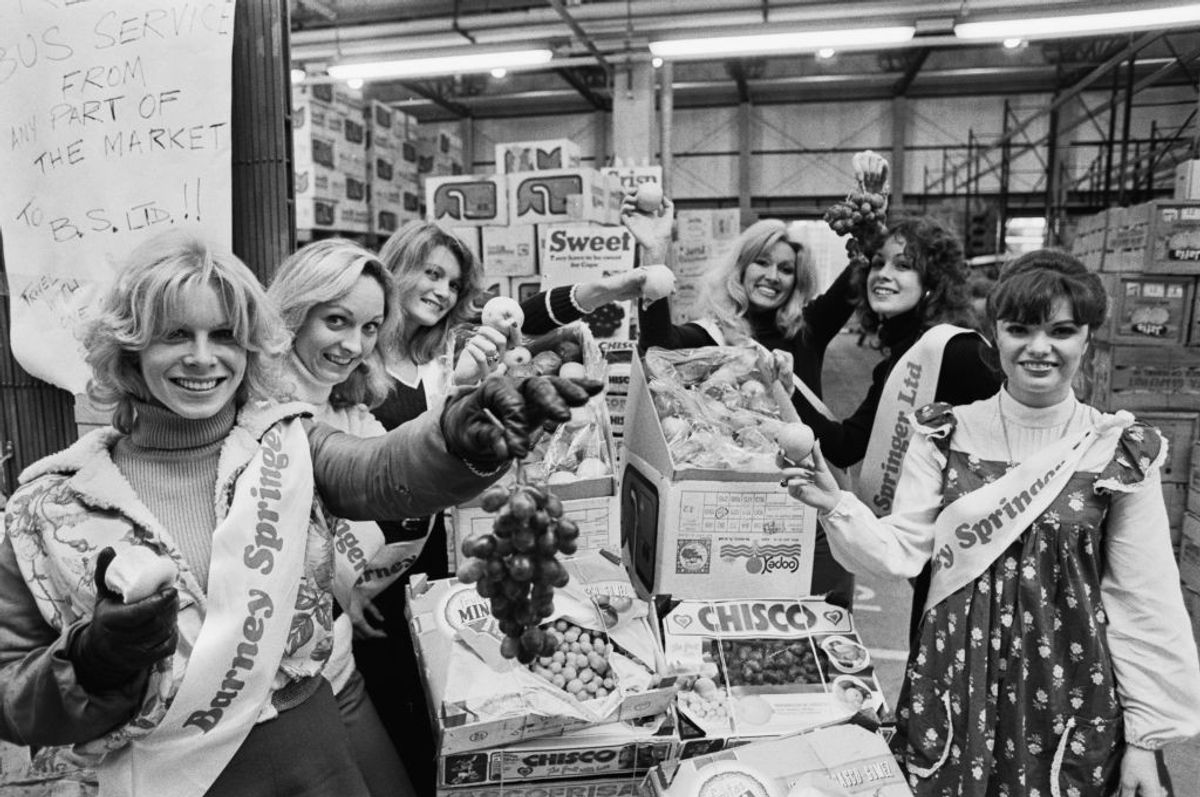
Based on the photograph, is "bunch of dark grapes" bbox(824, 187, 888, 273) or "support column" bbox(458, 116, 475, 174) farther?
"support column" bbox(458, 116, 475, 174)

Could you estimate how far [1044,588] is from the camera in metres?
1.44

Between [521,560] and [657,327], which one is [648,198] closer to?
[657,327]

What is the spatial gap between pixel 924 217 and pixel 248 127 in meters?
1.72

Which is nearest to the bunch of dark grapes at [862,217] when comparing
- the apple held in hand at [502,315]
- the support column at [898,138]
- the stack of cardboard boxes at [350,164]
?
the apple held in hand at [502,315]

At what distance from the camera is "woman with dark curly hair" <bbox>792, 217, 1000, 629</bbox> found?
199cm

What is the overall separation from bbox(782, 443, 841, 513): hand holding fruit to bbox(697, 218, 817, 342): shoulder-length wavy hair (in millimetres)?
998

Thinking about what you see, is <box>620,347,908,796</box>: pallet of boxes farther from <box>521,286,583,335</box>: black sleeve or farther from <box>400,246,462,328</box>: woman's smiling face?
<box>400,246,462,328</box>: woman's smiling face

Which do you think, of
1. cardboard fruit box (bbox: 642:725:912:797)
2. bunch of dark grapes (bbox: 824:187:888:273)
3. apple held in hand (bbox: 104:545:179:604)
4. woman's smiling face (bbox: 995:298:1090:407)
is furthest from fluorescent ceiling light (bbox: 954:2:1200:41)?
apple held in hand (bbox: 104:545:179:604)

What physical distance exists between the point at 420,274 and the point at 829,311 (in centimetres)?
129

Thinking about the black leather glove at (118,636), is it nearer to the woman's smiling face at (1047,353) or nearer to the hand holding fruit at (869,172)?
the woman's smiling face at (1047,353)

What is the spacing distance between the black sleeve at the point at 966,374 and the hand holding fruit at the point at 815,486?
2.22 feet

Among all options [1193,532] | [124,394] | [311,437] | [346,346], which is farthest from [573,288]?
[1193,532]

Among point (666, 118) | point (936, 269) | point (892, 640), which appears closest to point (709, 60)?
point (666, 118)

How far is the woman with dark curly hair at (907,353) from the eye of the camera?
199 centimetres
